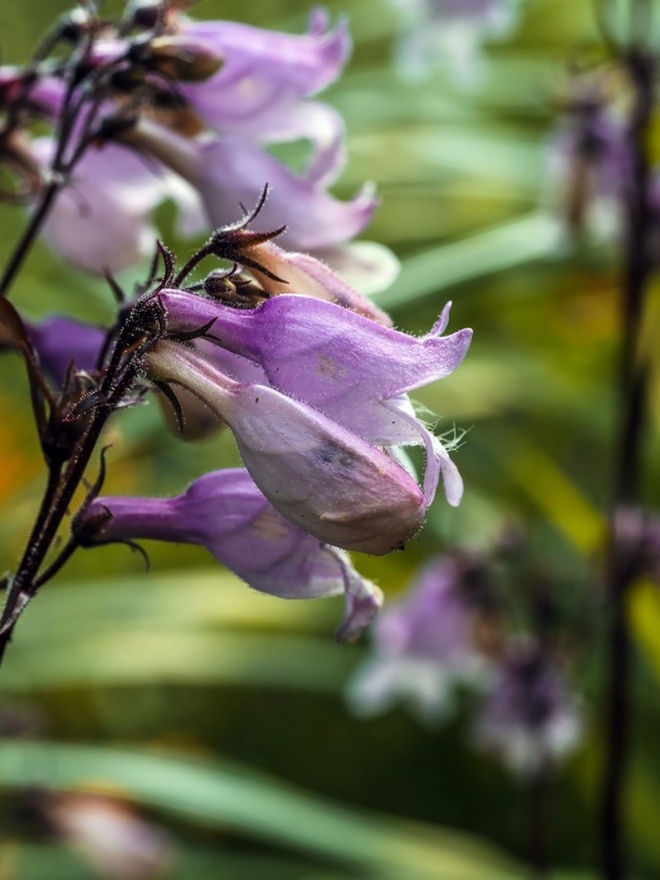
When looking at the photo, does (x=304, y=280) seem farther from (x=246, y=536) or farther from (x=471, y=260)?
(x=471, y=260)

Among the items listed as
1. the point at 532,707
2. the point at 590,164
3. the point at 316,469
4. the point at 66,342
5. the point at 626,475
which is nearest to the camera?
the point at 316,469

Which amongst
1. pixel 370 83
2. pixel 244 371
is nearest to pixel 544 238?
pixel 370 83

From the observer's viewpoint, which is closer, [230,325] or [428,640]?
[230,325]

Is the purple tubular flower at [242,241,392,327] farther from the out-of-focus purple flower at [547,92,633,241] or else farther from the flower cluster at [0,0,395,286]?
the out-of-focus purple flower at [547,92,633,241]

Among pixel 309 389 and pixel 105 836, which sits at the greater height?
pixel 309 389

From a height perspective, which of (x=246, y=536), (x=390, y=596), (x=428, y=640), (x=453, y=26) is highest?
(x=246, y=536)

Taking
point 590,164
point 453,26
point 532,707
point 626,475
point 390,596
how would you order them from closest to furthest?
1. point 626,475
2. point 532,707
3. point 590,164
4. point 453,26
5. point 390,596

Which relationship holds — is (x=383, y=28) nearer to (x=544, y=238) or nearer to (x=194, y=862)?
(x=544, y=238)

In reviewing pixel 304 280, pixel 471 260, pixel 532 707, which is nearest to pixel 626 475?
pixel 532 707
